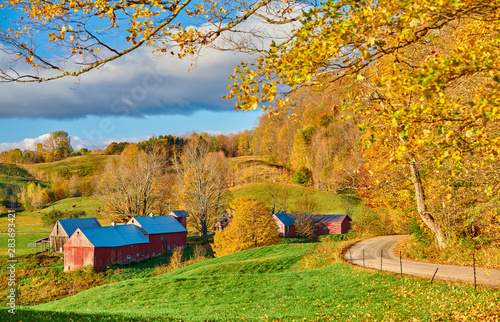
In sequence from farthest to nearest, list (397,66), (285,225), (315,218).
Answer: (315,218), (285,225), (397,66)

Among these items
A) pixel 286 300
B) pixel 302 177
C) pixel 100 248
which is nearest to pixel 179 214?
pixel 100 248

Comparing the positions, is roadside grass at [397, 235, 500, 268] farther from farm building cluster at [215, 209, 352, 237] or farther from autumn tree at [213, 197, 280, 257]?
farm building cluster at [215, 209, 352, 237]

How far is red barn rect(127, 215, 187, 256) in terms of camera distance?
44181 mm

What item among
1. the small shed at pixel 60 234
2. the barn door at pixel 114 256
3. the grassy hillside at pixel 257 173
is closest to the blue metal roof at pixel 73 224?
the small shed at pixel 60 234

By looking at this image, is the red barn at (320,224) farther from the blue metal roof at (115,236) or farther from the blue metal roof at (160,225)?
the blue metal roof at (115,236)

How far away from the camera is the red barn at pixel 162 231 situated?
44.2 meters

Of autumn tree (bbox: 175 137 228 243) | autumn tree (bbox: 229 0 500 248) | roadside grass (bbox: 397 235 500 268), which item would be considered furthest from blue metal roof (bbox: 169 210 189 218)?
autumn tree (bbox: 229 0 500 248)

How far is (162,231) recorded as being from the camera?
45.8 meters

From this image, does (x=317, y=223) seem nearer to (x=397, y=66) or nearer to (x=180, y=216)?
(x=180, y=216)

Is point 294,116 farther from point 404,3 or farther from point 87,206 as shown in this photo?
point 87,206

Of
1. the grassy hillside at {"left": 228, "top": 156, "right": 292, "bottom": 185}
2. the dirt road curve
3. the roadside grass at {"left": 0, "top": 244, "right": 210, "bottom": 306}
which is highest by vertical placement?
the grassy hillside at {"left": 228, "top": 156, "right": 292, "bottom": 185}

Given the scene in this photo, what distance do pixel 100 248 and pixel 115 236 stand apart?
3275 millimetres

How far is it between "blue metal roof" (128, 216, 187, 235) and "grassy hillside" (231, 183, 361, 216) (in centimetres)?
1961

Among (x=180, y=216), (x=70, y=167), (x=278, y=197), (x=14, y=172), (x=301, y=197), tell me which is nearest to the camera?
(x=180, y=216)
